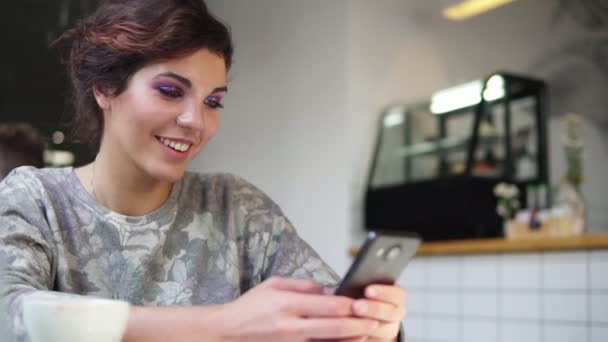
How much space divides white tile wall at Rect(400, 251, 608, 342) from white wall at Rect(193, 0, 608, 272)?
2.36ft

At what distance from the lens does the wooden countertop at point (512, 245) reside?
2.75 m

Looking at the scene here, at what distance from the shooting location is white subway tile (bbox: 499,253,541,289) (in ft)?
9.86

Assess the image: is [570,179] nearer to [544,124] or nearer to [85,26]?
[544,124]

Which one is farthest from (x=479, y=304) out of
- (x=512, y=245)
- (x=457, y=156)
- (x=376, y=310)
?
(x=376, y=310)

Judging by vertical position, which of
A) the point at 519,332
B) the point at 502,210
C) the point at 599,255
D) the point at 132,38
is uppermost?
the point at 132,38

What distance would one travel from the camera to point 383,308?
2.78ft

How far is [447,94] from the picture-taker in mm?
3967

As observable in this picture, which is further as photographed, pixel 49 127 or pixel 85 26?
pixel 49 127

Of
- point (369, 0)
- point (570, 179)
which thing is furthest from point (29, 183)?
point (369, 0)

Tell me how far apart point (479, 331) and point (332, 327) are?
269 cm

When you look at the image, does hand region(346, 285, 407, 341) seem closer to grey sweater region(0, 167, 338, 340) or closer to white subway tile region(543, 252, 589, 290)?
grey sweater region(0, 167, 338, 340)

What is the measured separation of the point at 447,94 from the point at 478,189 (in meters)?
0.61

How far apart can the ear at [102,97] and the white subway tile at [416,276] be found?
2716 millimetres

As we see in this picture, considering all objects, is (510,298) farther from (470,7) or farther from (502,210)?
(470,7)
